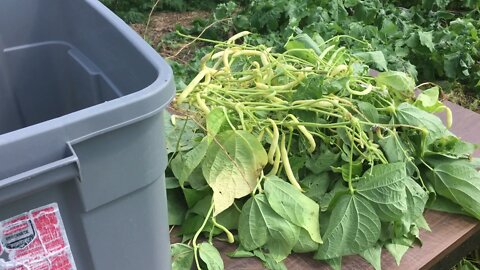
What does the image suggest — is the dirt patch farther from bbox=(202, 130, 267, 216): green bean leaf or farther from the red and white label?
the red and white label

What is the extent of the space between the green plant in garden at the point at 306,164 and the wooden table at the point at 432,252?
0.06 ft

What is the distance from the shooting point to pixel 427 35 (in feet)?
7.89

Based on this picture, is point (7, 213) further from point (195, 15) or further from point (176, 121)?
point (195, 15)

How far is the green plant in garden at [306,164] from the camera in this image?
1.19 m

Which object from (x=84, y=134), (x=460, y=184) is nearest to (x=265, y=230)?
(x=460, y=184)

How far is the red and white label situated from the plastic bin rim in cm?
11

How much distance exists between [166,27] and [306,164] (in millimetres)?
1975

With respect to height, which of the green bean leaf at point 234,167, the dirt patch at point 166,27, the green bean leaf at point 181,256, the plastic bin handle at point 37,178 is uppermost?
the plastic bin handle at point 37,178

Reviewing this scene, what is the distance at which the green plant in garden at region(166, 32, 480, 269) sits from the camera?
1.19 m

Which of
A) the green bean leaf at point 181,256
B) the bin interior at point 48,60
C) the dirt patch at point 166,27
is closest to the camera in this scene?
the bin interior at point 48,60

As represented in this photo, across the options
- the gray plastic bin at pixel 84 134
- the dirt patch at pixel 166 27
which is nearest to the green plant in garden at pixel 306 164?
the gray plastic bin at pixel 84 134

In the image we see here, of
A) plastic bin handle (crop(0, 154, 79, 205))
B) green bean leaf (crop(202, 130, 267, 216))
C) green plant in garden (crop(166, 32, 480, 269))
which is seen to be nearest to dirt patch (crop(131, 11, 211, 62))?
green plant in garden (crop(166, 32, 480, 269))

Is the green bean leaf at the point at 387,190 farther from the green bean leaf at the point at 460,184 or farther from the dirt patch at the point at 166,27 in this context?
the dirt patch at the point at 166,27

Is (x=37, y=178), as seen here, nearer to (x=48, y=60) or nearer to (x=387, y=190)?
(x=48, y=60)
